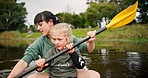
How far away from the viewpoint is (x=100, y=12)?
40.6 metres

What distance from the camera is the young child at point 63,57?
2.82 m

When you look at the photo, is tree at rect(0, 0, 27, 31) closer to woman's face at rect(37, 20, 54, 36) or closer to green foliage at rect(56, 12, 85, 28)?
green foliage at rect(56, 12, 85, 28)

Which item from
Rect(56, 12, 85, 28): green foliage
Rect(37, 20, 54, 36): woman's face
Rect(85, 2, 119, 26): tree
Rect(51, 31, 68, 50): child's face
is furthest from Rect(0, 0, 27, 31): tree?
Rect(51, 31, 68, 50): child's face

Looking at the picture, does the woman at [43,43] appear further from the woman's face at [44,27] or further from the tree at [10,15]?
the tree at [10,15]

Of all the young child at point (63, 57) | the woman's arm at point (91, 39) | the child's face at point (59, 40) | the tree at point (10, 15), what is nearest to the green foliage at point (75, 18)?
the tree at point (10, 15)

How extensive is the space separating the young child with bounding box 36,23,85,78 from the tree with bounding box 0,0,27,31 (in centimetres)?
3665

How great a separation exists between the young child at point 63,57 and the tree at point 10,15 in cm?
3665

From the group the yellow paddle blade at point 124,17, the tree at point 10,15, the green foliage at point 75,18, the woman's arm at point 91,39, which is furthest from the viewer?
the green foliage at point 75,18

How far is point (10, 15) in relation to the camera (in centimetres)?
3991

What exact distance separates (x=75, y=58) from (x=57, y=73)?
32 cm

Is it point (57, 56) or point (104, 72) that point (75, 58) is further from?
point (104, 72)

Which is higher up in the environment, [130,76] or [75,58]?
[75,58]

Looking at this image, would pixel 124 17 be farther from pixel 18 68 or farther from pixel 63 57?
pixel 18 68

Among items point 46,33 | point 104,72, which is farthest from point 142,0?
point 46,33
